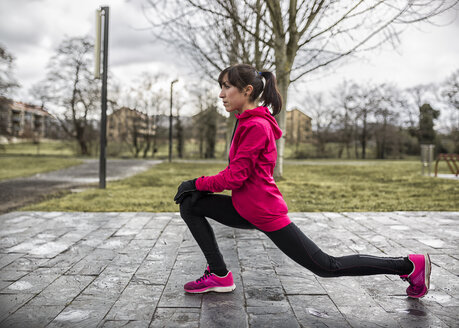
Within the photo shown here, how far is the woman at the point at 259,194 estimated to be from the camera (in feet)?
7.67

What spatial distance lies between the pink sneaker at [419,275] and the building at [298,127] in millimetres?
34285

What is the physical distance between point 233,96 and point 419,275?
173 centimetres

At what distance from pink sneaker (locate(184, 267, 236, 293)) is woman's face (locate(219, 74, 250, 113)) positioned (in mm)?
1240

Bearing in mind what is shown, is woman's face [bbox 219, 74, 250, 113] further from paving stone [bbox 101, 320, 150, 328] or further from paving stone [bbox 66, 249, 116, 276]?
paving stone [bbox 66, 249, 116, 276]

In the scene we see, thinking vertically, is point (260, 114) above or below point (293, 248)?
above

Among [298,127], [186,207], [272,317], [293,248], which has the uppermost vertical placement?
[298,127]

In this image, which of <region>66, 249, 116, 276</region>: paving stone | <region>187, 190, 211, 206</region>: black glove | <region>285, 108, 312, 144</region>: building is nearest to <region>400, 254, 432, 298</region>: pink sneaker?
<region>187, 190, 211, 206</region>: black glove

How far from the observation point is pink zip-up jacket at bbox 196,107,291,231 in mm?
2318

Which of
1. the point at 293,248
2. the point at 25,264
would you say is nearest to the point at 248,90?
the point at 293,248

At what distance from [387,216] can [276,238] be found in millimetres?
4266

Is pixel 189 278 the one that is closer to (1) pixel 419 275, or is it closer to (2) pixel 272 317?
(2) pixel 272 317

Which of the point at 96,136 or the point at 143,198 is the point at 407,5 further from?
the point at 96,136

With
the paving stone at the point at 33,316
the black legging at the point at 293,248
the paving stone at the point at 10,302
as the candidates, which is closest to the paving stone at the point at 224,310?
the black legging at the point at 293,248

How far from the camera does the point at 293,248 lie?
2396 mm
